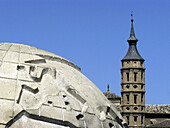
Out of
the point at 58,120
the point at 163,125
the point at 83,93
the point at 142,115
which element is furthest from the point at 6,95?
the point at 142,115

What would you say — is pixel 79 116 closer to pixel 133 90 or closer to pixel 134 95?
pixel 133 90

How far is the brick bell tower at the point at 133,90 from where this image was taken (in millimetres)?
68062

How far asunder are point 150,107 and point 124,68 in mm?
7101

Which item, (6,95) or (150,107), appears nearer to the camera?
(6,95)

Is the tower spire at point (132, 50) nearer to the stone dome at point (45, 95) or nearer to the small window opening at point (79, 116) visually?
the stone dome at point (45, 95)

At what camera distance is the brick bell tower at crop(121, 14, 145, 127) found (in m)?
68.1

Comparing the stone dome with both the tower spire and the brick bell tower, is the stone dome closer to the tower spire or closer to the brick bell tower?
the brick bell tower

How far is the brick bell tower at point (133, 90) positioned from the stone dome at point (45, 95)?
204ft

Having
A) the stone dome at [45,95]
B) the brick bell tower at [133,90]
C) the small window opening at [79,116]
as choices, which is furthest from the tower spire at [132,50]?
the small window opening at [79,116]

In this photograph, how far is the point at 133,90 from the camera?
226 feet

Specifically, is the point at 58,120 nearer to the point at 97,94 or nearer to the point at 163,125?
the point at 97,94

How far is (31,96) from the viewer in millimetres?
5512

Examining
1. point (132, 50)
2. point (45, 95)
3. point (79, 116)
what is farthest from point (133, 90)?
point (45, 95)

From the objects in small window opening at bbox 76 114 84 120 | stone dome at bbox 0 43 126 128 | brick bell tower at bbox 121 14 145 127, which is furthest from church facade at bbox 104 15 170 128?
small window opening at bbox 76 114 84 120
